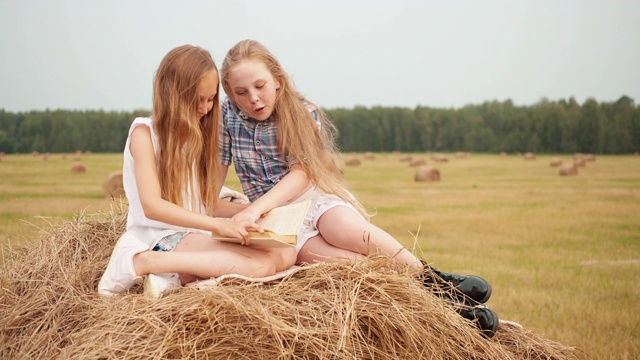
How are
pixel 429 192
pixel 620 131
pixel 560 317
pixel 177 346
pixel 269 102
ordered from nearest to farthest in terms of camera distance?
pixel 177 346 → pixel 269 102 → pixel 560 317 → pixel 429 192 → pixel 620 131

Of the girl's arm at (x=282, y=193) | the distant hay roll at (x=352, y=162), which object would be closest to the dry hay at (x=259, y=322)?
the girl's arm at (x=282, y=193)

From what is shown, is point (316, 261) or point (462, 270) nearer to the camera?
point (316, 261)

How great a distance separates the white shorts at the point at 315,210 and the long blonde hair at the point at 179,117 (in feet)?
2.01

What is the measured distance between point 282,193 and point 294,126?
383 millimetres

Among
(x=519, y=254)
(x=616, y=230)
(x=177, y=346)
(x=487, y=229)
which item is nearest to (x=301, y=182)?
(x=177, y=346)

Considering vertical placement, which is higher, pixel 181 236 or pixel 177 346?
pixel 181 236

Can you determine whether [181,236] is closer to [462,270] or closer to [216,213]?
[216,213]

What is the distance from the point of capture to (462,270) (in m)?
7.74

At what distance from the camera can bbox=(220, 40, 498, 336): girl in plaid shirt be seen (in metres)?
3.36

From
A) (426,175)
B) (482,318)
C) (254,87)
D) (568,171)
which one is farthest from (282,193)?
(568,171)

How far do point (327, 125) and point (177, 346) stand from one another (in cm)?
177

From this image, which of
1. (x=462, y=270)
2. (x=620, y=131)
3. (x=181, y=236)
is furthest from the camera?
(x=620, y=131)

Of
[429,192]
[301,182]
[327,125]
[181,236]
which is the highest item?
[327,125]

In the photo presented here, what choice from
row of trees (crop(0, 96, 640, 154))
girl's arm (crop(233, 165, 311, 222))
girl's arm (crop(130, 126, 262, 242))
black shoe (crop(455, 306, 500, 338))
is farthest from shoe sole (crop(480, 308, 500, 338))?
row of trees (crop(0, 96, 640, 154))
